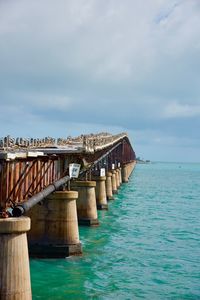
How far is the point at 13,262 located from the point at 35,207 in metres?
11.1

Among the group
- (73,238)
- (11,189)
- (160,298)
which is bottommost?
(160,298)

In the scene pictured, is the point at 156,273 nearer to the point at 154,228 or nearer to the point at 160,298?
the point at 160,298

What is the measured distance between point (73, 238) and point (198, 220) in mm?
23848

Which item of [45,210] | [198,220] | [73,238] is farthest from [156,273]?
[198,220]

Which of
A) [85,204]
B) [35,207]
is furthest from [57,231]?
[85,204]

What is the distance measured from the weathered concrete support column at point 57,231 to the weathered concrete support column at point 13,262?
10.3 meters

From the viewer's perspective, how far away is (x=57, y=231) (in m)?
26.0

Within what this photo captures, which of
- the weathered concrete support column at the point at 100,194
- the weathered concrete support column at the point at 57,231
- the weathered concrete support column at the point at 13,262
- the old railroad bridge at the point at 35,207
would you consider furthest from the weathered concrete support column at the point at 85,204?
the weathered concrete support column at the point at 13,262

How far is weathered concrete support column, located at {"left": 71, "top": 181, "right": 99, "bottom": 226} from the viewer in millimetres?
37812

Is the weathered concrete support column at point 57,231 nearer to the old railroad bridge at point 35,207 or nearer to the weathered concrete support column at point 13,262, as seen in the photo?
the old railroad bridge at point 35,207

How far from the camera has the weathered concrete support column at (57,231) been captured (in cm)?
2558

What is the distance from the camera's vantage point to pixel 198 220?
47500 millimetres

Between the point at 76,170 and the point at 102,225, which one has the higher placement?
the point at 76,170

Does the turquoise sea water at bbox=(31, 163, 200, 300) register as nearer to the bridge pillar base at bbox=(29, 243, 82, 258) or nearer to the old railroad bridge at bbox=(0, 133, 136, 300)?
the bridge pillar base at bbox=(29, 243, 82, 258)
